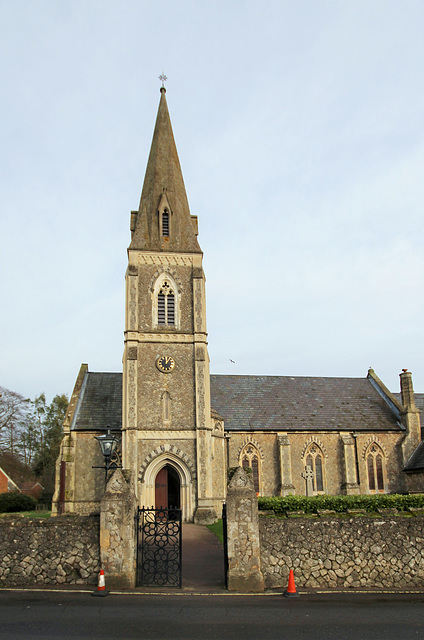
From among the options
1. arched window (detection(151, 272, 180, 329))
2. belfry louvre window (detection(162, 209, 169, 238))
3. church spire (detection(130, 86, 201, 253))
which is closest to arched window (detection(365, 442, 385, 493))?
arched window (detection(151, 272, 180, 329))

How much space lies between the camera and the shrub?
38062 mm

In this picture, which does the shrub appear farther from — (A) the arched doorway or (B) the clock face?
(B) the clock face

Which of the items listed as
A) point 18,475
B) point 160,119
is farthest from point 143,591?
point 18,475

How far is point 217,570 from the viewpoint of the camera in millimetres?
15320

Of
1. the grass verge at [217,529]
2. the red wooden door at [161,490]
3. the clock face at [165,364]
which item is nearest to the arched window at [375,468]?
the grass verge at [217,529]

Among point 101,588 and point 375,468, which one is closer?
point 101,588

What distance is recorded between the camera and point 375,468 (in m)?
34.9

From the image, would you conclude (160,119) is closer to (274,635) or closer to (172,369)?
(172,369)

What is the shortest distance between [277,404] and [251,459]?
464cm

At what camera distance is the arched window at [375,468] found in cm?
3450

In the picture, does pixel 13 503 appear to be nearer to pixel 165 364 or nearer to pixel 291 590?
pixel 165 364

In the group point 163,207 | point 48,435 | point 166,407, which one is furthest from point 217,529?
point 48,435

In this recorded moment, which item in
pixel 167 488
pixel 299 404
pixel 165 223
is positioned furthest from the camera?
pixel 299 404

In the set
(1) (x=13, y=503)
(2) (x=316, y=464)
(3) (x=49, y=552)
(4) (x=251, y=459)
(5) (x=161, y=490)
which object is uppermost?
(4) (x=251, y=459)
